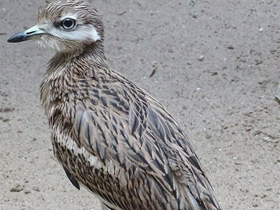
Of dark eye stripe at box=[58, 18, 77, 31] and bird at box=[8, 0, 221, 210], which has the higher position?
dark eye stripe at box=[58, 18, 77, 31]

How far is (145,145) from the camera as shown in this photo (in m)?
4.08

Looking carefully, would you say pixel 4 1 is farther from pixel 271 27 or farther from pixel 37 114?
pixel 271 27

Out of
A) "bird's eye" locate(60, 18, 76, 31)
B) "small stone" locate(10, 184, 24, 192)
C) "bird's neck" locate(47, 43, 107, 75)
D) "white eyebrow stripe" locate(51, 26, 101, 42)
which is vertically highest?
"bird's eye" locate(60, 18, 76, 31)

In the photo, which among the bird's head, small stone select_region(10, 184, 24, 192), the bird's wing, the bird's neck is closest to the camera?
the bird's wing

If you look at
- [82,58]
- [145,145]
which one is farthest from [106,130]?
[82,58]

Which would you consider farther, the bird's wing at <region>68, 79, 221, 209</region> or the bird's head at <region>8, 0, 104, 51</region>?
the bird's head at <region>8, 0, 104, 51</region>

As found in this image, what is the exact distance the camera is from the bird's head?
14.4ft

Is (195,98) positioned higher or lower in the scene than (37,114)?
higher

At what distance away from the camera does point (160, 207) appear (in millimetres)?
3957

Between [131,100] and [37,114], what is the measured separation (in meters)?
2.14

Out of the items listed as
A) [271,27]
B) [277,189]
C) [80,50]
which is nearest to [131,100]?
[80,50]

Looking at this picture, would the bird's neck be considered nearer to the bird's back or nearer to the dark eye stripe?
the bird's back

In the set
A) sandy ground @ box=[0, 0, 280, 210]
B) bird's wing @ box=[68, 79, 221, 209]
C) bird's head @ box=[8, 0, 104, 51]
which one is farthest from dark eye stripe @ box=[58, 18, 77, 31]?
sandy ground @ box=[0, 0, 280, 210]

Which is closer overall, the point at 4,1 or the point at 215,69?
the point at 215,69
